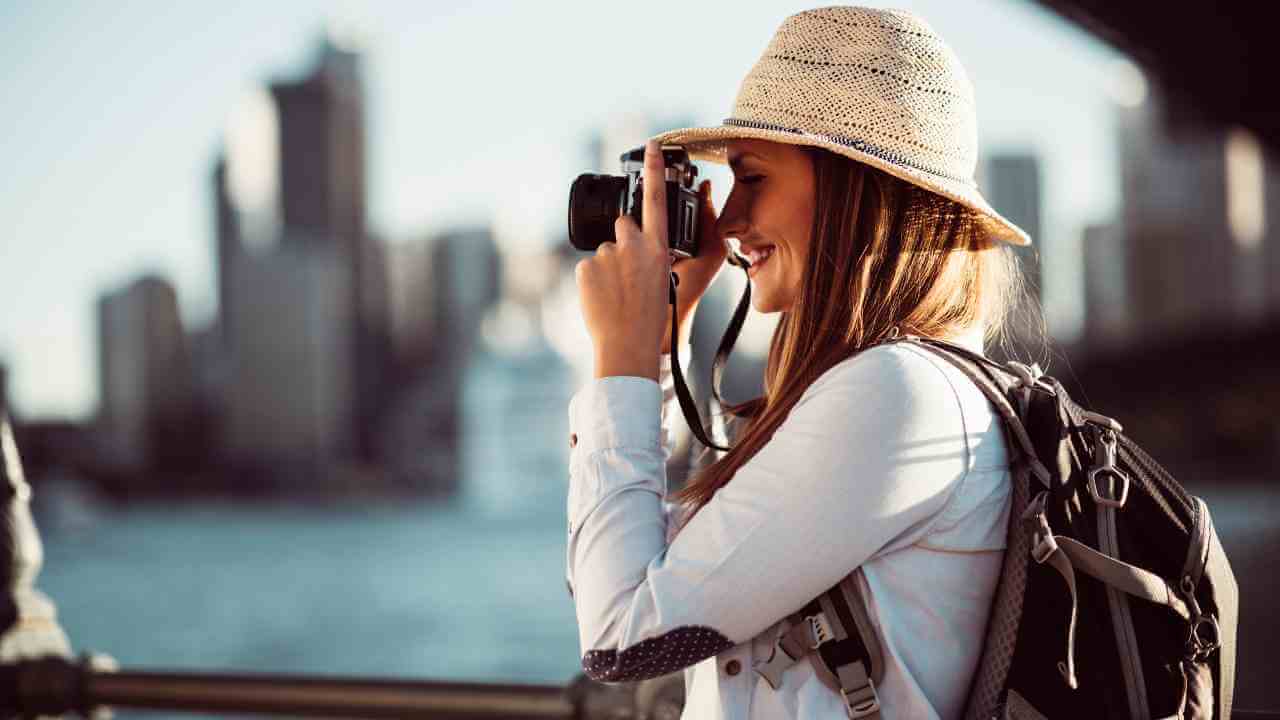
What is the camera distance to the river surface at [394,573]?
36219 millimetres

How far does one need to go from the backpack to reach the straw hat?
0.65 ft

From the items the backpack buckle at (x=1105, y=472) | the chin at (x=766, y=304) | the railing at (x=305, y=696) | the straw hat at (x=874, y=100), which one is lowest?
the railing at (x=305, y=696)

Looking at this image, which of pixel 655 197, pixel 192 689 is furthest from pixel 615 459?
pixel 192 689

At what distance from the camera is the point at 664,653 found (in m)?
1.02

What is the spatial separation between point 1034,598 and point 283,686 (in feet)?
4.19

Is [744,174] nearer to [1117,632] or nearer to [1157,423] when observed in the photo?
[1117,632]

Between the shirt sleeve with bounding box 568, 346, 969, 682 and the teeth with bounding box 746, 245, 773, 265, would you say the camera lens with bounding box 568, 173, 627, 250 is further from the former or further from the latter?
the shirt sleeve with bounding box 568, 346, 969, 682

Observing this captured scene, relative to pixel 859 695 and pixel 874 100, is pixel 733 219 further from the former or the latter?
pixel 859 695

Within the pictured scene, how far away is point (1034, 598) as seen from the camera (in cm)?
101

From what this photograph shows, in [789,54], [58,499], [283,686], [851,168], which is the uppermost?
[789,54]

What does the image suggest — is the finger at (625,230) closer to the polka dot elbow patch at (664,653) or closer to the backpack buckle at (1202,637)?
the polka dot elbow patch at (664,653)

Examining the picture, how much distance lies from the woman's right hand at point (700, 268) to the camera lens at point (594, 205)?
0.41ft

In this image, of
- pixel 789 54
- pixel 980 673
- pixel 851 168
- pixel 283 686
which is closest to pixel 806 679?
pixel 980 673

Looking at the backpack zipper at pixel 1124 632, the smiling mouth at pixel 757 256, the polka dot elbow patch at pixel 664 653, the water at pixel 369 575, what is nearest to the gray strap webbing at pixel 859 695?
the polka dot elbow patch at pixel 664 653
